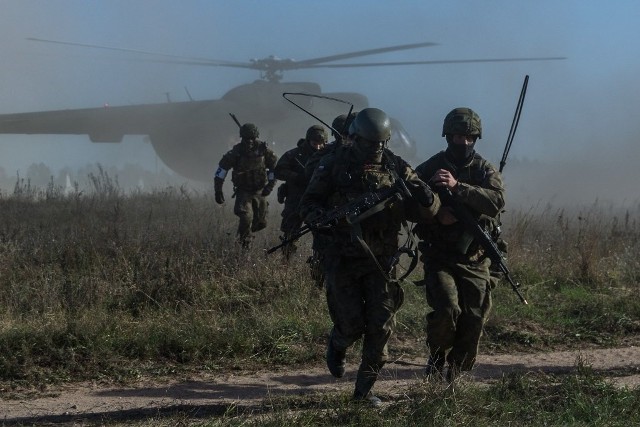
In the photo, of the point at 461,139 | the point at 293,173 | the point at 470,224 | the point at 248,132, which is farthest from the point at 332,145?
the point at 248,132

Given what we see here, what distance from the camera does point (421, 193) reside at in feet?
17.2

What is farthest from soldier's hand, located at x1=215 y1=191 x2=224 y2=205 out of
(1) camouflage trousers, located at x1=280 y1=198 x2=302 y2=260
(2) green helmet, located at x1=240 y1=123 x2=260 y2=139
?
(1) camouflage trousers, located at x1=280 y1=198 x2=302 y2=260

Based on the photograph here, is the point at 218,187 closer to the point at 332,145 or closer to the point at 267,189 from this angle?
the point at 267,189

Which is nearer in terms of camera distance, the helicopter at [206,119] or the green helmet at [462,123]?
the green helmet at [462,123]

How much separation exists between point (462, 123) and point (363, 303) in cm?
133

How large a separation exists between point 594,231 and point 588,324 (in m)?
3.50

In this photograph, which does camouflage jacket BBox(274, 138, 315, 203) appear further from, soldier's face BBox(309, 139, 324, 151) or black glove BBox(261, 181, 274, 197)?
black glove BBox(261, 181, 274, 197)

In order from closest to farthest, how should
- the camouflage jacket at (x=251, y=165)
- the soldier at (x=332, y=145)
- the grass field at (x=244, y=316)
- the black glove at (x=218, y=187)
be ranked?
the grass field at (x=244, y=316) → the soldier at (x=332, y=145) → the black glove at (x=218, y=187) → the camouflage jacket at (x=251, y=165)

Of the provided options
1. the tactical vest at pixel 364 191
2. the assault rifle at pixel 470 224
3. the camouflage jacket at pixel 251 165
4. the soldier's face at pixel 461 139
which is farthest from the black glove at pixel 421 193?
the camouflage jacket at pixel 251 165

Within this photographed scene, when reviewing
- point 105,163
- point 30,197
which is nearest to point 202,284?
point 30,197

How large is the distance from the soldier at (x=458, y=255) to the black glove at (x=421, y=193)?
22 cm

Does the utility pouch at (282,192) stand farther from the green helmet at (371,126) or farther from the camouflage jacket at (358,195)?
the green helmet at (371,126)

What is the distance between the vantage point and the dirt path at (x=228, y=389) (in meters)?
5.32

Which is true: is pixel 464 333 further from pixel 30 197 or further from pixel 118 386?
pixel 30 197
